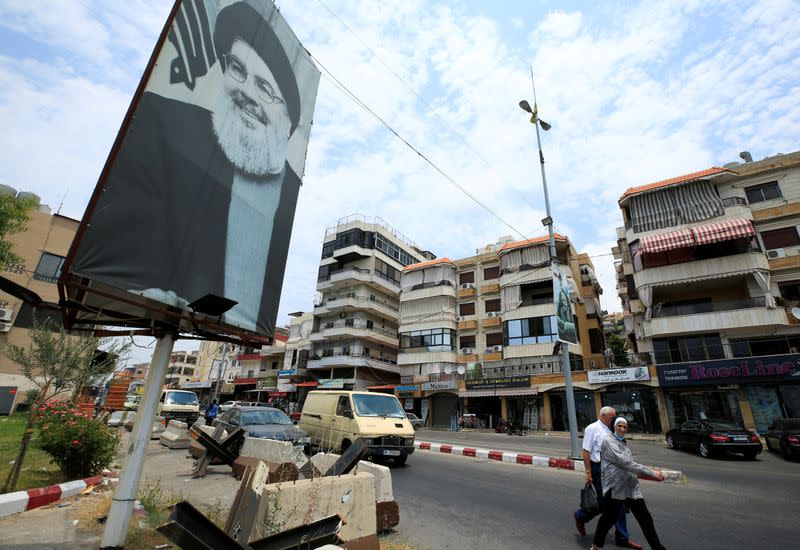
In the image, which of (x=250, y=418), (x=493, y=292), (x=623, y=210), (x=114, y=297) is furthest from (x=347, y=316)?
(x=114, y=297)

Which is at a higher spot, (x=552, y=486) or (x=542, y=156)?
(x=542, y=156)

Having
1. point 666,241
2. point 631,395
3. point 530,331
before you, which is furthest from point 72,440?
point 666,241

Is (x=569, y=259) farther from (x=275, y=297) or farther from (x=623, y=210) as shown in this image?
(x=275, y=297)

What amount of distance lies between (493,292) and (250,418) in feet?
87.8

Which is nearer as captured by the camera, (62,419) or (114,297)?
(114,297)

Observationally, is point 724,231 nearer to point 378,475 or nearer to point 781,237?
point 781,237

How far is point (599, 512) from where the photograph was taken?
15.7 feet

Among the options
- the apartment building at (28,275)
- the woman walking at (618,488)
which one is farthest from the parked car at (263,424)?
the apartment building at (28,275)

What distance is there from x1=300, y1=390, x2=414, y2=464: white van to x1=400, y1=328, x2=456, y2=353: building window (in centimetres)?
2321

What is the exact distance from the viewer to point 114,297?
3.37 metres

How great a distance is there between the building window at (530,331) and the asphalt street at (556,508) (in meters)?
17.3

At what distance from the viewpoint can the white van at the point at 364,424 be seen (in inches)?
371

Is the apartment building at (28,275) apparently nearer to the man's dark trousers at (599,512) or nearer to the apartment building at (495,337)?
the man's dark trousers at (599,512)

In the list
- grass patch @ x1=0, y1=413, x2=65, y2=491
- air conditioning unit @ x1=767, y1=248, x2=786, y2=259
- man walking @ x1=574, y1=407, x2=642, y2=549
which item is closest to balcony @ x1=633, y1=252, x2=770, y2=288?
air conditioning unit @ x1=767, y1=248, x2=786, y2=259
